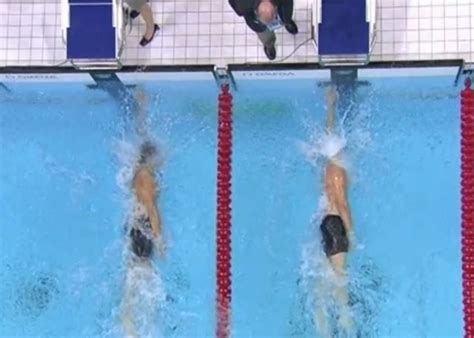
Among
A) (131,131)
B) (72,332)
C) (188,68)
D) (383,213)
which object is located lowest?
(72,332)

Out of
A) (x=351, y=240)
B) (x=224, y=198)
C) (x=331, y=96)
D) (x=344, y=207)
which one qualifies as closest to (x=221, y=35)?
(x=331, y=96)

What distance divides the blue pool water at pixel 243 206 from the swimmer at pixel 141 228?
0.23 feet

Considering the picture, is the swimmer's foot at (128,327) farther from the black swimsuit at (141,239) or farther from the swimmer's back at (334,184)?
the swimmer's back at (334,184)

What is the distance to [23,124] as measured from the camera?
222 inches

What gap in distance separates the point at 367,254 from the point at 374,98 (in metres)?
1.06

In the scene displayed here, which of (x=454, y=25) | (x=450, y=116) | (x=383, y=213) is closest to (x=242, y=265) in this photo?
(x=383, y=213)

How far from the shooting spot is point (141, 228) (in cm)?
548

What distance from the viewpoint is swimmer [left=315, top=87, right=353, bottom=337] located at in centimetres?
530

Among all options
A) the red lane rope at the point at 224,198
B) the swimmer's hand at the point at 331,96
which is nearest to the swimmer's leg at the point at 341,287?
the red lane rope at the point at 224,198

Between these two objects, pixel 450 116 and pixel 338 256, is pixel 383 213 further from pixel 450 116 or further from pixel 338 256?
pixel 450 116

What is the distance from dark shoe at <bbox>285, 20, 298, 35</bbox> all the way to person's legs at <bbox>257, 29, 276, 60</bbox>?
0.12 meters

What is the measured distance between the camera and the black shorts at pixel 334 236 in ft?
17.4

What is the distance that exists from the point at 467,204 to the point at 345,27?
1353mm

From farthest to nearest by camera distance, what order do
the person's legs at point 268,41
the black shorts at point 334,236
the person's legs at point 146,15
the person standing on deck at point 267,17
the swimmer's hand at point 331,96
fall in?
the swimmer's hand at point 331,96 < the black shorts at point 334,236 < the person's legs at point 146,15 < the person's legs at point 268,41 < the person standing on deck at point 267,17
